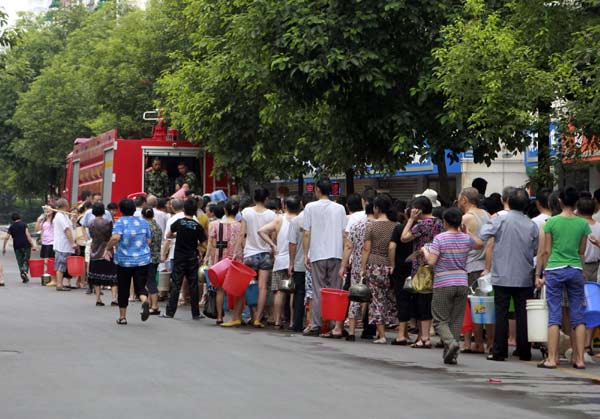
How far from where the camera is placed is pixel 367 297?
14.1 meters

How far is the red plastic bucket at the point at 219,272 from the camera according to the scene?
1627 cm

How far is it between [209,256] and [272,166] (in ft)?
42.7

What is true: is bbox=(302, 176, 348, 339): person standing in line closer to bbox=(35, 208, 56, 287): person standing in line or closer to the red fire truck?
the red fire truck

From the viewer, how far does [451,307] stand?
497 inches

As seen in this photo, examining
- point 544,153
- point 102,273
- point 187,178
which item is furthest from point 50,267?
point 544,153

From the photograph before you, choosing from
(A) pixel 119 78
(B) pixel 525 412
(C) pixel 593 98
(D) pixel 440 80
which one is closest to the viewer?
(B) pixel 525 412

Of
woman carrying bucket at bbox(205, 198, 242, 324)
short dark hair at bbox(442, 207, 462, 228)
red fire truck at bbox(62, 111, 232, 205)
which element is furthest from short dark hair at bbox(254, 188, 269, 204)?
red fire truck at bbox(62, 111, 232, 205)

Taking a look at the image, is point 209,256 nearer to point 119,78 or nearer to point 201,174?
point 201,174

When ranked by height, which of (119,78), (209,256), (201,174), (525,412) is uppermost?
(119,78)

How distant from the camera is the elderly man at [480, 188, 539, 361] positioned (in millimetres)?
12773

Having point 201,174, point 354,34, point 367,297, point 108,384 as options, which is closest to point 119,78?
point 201,174

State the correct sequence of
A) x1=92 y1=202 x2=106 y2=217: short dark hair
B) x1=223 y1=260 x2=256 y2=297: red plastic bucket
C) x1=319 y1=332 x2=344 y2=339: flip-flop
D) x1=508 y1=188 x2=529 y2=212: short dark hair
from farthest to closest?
x1=92 y1=202 x2=106 y2=217: short dark hair < x1=223 y1=260 x2=256 y2=297: red plastic bucket < x1=319 y1=332 x2=344 y2=339: flip-flop < x1=508 y1=188 x2=529 y2=212: short dark hair

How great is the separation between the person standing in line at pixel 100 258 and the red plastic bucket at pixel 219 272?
2933 mm

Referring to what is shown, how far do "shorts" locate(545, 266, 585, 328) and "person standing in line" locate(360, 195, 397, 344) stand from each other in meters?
2.54
